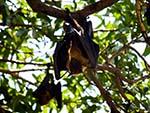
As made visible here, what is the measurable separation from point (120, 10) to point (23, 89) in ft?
2.74

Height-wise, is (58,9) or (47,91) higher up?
(58,9)

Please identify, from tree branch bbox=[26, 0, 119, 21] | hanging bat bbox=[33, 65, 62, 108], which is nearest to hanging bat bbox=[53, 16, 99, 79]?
tree branch bbox=[26, 0, 119, 21]

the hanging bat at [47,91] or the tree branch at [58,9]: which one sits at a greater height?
the tree branch at [58,9]

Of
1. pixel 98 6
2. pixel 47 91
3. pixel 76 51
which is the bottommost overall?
pixel 47 91

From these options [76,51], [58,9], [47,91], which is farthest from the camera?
[47,91]

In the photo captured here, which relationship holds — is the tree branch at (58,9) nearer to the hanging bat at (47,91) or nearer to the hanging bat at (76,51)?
the hanging bat at (76,51)

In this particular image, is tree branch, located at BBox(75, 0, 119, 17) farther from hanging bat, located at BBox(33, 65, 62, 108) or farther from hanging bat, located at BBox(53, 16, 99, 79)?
hanging bat, located at BBox(33, 65, 62, 108)

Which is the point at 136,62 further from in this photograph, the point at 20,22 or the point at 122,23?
the point at 20,22

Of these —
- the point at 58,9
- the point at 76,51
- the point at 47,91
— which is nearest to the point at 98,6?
the point at 58,9

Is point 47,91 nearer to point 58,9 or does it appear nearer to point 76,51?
point 76,51

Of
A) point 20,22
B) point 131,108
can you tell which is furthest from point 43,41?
point 131,108

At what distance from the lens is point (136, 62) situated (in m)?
3.07

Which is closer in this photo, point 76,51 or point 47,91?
point 76,51

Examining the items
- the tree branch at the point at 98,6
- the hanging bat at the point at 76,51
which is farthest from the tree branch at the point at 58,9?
the hanging bat at the point at 76,51
